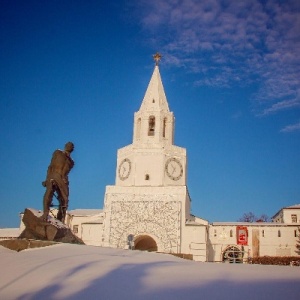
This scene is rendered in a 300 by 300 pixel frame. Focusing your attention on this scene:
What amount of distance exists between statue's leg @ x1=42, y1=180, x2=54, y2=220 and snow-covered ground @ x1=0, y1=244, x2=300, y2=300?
441cm

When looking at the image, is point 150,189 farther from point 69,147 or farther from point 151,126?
point 69,147

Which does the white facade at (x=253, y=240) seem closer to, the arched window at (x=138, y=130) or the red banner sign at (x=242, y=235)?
the red banner sign at (x=242, y=235)

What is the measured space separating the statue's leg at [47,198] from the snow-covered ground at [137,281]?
174 inches

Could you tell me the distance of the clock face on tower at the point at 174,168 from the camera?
35906mm

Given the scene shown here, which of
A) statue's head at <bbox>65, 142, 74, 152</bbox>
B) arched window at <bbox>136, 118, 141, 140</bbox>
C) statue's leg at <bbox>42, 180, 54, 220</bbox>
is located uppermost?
arched window at <bbox>136, 118, 141, 140</bbox>

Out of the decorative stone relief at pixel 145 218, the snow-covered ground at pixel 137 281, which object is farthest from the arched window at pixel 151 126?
the snow-covered ground at pixel 137 281

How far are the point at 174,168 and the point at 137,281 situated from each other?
3072cm

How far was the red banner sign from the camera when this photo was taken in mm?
39188

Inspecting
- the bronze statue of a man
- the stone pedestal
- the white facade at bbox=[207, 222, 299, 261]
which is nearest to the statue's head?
the bronze statue of a man

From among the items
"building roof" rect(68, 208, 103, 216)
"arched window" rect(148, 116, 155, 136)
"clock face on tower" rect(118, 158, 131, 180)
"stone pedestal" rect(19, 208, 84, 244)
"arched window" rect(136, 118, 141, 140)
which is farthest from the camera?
"building roof" rect(68, 208, 103, 216)

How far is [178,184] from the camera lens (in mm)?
36000

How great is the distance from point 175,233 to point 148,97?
14133mm

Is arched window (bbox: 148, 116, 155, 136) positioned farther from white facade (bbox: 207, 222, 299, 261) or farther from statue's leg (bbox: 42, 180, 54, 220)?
statue's leg (bbox: 42, 180, 54, 220)

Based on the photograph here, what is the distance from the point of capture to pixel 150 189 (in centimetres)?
3478
